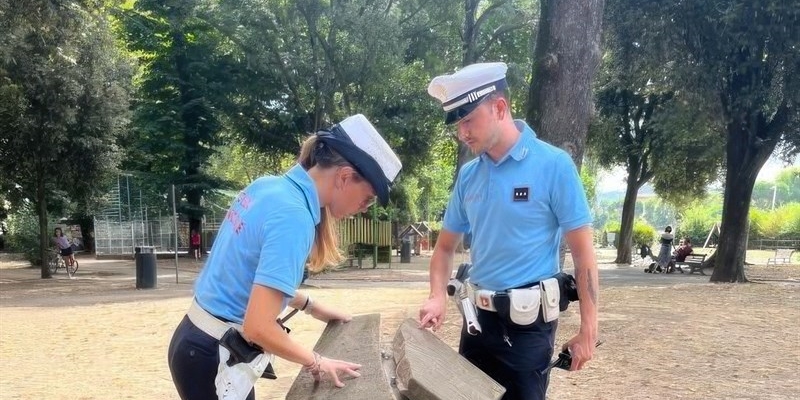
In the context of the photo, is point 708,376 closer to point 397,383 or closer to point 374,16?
point 397,383

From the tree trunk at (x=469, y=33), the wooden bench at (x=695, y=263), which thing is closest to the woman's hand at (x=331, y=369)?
the wooden bench at (x=695, y=263)

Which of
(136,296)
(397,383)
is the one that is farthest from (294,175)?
(136,296)

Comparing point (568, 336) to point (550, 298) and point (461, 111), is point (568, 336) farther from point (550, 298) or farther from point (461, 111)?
point (461, 111)

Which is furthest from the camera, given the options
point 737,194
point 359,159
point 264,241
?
point 737,194

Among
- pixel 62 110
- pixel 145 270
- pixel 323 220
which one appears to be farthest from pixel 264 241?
pixel 62 110

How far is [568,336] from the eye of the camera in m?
8.54

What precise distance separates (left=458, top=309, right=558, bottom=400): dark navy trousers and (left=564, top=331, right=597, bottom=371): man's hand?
0.34 feet

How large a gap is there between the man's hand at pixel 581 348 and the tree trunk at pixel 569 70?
6.29 m

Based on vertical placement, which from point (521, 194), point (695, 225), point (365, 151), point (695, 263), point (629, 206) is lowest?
point (695, 263)

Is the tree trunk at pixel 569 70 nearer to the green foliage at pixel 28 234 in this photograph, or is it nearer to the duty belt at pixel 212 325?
the duty belt at pixel 212 325

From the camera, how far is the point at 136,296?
53.0ft

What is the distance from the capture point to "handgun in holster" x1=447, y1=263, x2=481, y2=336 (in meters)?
3.05

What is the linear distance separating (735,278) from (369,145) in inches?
728

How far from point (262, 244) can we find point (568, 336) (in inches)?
273
